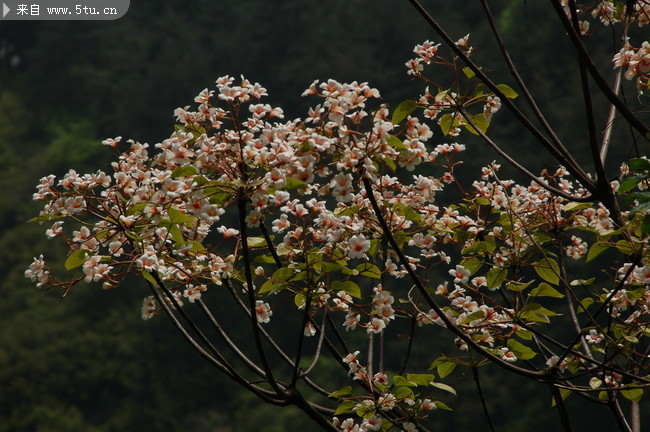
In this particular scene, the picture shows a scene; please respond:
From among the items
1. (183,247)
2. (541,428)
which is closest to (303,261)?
(183,247)

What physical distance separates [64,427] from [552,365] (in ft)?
54.6

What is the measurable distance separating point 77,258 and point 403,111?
2.41ft

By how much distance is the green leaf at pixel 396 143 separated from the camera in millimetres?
1248

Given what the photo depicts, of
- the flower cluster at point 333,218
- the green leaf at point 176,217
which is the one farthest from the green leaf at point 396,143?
the green leaf at point 176,217

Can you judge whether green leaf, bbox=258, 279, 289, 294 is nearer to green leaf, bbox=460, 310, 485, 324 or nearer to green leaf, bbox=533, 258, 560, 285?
green leaf, bbox=460, 310, 485, 324

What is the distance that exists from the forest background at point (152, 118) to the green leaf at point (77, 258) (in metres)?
12.3

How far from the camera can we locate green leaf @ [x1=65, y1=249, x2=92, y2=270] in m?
1.46

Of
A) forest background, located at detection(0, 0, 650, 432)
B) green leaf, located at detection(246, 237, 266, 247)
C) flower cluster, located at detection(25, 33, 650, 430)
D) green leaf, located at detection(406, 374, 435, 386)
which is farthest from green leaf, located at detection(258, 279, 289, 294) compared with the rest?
forest background, located at detection(0, 0, 650, 432)

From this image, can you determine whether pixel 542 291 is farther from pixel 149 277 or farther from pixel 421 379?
pixel 149 277

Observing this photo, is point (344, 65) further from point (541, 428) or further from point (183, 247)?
point (183, 247)

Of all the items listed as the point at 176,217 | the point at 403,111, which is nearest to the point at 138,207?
the point at 176,217

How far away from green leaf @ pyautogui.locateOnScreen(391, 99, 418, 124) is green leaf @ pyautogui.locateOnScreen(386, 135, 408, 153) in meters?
0.12

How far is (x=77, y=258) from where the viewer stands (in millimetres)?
1466

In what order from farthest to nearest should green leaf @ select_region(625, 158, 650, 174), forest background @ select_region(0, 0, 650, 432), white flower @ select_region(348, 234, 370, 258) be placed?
forest background @ select_region(0, 0, 650, 432), white flower @ select_region(348, 234, 370, 258), green leaf @ select_region(625, 158, 650, 174)
